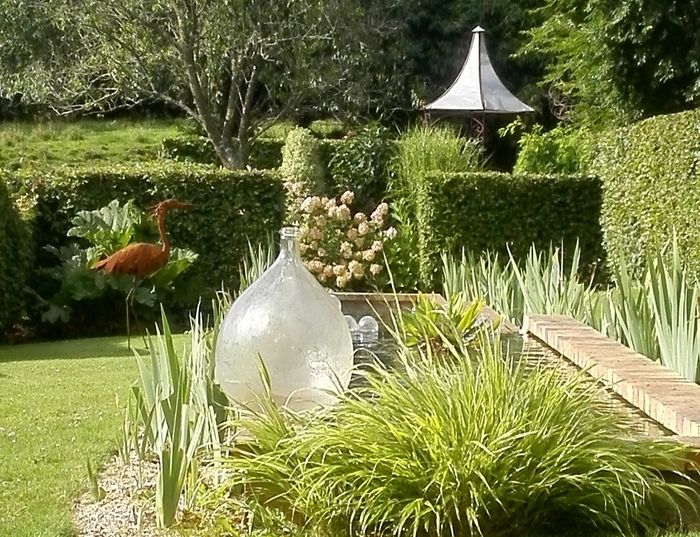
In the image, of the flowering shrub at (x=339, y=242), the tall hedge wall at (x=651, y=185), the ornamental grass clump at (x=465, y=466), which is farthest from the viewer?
the flowering shrub at (x=339, y=242)

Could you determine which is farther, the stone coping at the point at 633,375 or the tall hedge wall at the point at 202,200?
the tall hedge wall at the point at 202,200

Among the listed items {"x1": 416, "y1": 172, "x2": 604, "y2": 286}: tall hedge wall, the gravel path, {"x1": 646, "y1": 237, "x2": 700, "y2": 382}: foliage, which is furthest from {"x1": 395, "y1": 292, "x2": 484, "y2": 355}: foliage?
{"x1": 416, "y1": 172, "x2": 604, "y2": 286}: tall hedge wall

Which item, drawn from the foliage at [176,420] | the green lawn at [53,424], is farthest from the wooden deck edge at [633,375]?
the green lawn at [53,424]

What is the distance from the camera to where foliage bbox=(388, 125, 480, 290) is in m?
10.6

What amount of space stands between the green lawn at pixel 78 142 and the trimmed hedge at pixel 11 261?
8196mm

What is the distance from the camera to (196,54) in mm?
13977

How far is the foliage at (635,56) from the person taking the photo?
38.7 ft

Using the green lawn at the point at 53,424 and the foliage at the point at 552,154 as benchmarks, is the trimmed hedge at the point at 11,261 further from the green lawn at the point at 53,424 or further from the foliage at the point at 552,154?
the foliage at the point at 552,154

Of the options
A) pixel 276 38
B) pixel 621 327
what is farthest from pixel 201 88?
pixel 621 327

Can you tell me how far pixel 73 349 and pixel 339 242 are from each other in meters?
2.99

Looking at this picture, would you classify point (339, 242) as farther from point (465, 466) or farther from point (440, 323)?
point (465, 466)

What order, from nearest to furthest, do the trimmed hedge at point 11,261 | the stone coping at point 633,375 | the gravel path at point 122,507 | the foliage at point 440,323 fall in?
1. the gravel path at point 122,507
2. the stone coping at point 633,375
3. the foliage at point 440,323
4. the trimmed hedge at point 11,261

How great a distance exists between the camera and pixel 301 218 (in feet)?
32.6

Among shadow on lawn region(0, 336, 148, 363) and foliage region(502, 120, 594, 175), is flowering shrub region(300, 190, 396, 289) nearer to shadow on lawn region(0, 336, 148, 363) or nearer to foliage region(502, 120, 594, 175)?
shadow on lawn region(0, 336, 148, 363)
